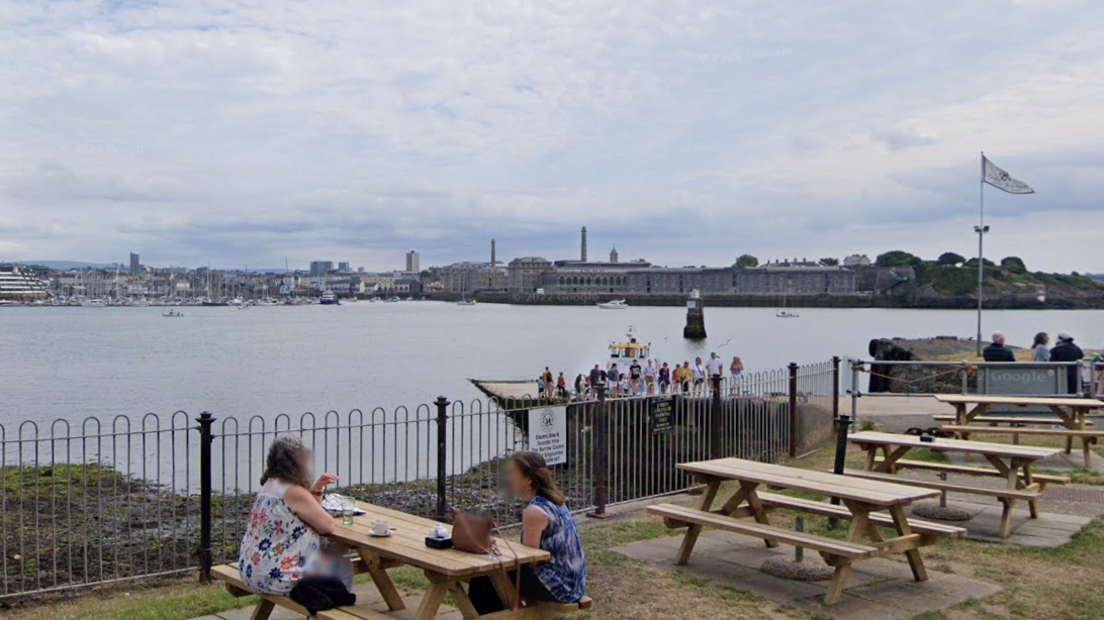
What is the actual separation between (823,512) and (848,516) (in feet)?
0.67

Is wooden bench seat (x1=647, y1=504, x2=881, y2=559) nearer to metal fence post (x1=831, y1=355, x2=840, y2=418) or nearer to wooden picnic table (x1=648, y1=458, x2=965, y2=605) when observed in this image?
wooden picnic table (x1=648, y1=458, x2=965, y2=605)

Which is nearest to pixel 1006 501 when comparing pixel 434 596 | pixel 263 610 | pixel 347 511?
pixel 434 596

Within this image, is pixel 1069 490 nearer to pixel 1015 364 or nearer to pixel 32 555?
pixel 1015 364

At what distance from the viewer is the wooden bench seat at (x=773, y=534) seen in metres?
6.68

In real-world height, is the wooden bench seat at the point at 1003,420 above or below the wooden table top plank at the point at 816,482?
below

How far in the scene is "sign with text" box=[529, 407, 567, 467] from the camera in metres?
10.3

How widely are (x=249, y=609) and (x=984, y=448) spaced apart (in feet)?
22.9

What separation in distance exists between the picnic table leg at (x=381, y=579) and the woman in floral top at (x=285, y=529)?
1.31 feet

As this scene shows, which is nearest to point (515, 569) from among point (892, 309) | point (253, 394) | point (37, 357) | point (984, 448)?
point (984, 448)

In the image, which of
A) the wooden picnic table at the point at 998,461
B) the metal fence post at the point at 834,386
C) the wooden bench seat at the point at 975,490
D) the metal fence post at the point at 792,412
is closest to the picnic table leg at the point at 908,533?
the wooden bench seat at the point at 975,490

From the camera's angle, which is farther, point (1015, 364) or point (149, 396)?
point (149, 396)

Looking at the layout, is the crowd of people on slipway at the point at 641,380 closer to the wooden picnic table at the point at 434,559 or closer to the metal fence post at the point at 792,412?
the metal fence post at the point at 792,412

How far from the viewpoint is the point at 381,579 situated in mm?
6105

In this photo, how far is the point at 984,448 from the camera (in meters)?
9.27
